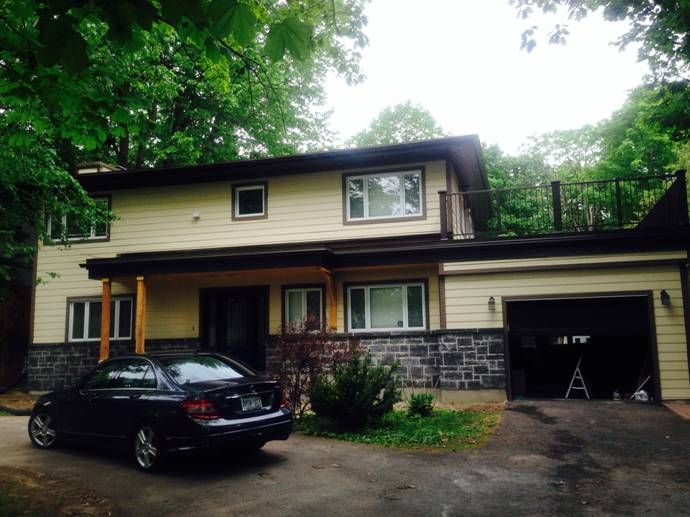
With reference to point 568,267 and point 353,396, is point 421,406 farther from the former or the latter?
point 568,267

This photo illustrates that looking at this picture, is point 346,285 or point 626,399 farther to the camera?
point 346,285

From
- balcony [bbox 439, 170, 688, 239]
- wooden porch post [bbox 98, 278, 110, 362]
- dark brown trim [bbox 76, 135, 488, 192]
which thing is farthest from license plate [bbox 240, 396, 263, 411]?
wooden porch post [bbox 98, 278, 110, 362]

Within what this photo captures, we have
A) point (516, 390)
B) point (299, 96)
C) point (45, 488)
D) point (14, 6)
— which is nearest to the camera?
point (14, 6)

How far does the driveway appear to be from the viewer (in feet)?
19.3

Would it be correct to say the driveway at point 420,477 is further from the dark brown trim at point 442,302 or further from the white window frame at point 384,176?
the white window frame at point 384,176

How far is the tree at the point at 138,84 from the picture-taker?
340 centimetres

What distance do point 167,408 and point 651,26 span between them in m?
11.2

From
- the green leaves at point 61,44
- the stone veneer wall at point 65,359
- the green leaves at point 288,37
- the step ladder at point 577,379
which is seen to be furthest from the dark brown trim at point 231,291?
the green leaves at point 288,37

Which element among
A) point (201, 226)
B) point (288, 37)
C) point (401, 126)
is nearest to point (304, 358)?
point (201, 226)

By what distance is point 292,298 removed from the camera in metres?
15.5

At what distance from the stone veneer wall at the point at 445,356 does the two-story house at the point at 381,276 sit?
31 mm

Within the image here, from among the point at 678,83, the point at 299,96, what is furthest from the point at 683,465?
the point at 299,96

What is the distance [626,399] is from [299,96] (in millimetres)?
19493

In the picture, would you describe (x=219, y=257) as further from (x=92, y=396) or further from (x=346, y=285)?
(x=92, y=396)
